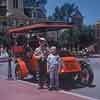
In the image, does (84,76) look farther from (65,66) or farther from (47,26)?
(47,26)

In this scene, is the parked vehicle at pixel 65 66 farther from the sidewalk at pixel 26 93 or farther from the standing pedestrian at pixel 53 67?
the sidewalk at pixel 26 93

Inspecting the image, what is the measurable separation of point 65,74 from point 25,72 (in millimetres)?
2177

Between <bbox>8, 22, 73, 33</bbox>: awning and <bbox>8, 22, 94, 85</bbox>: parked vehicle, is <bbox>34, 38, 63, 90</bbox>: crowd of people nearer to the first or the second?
<bbox>8, 22, 94, 85</bbox>: parked vehicle

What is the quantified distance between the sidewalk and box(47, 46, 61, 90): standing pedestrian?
0.32m

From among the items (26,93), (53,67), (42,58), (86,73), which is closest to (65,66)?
(53,67)

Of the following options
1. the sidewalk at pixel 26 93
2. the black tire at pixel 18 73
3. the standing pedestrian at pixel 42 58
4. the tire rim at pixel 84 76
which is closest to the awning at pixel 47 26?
the standing pedestrian at pixel 42 58

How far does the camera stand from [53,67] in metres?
11.8

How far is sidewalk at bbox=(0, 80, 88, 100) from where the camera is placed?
10.7 metres

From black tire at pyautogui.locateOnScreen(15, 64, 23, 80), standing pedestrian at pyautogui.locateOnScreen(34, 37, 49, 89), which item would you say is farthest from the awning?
black tire at pyautogui.locateOnScreen(15, 64, 23, 80)

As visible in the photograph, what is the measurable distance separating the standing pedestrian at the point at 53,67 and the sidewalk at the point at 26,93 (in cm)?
32

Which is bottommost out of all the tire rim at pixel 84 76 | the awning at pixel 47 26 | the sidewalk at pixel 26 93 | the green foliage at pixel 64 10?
the sidewalk at pixel 26 93

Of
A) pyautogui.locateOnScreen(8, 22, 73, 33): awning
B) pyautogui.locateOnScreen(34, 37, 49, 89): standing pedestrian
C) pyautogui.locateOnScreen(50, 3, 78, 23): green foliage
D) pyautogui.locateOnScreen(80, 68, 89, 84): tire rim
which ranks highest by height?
pyautogui.locateOnScreen(50, 3, 78, 23): green foliage

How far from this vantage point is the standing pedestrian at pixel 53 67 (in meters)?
11.8

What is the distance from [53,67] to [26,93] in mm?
1125
